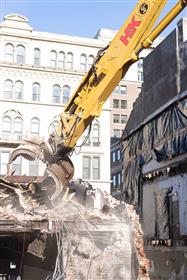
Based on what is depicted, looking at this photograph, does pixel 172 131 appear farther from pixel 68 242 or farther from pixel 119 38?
pixel 68 242

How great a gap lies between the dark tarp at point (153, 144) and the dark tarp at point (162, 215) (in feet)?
3.84

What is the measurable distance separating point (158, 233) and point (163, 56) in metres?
6.05

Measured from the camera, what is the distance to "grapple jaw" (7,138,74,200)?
10117 millimetres

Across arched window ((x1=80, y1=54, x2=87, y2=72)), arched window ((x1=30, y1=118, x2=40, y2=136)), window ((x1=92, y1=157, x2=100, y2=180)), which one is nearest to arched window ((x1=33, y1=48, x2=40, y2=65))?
arched window ((x1=80, y1=54, x2=87, y2=72))

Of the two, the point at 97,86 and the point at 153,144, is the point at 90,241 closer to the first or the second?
the point at 97,86

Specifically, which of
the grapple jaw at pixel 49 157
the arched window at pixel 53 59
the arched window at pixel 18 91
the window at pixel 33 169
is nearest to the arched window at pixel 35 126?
the arched window at pixel 18 91

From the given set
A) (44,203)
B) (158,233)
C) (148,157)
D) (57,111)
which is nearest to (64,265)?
(44,203)

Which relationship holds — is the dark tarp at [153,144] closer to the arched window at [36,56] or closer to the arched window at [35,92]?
the arched window at [35,92]

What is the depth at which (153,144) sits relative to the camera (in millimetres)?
14922

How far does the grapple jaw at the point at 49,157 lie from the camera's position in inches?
398

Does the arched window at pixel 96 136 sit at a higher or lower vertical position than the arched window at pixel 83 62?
lower

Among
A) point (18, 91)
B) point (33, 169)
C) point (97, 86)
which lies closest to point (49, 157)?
point (97, 86)

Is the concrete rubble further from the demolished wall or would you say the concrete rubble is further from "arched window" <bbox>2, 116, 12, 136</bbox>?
"arched window" <bbox>2, 116, 12, 136</bbox>

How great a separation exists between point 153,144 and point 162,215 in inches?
97.6
